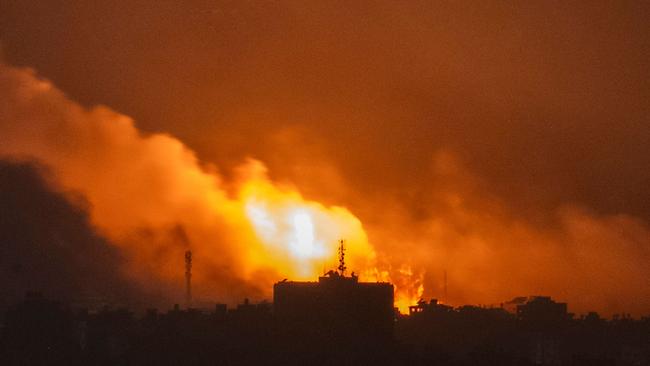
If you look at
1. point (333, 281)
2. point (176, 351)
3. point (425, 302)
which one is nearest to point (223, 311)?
point (333, 281)

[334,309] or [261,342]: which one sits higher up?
[334,309]

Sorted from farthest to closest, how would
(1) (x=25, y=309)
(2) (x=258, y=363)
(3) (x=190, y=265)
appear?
(3) (x=190, y=265) → (1) (x=25, y=309) → (2) (x=258, y=363)

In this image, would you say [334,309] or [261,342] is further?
[334,309]

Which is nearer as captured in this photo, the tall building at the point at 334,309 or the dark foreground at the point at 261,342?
the dark foreground at the point at 261,342

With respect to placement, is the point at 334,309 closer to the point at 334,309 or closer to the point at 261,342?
the point at 334,309

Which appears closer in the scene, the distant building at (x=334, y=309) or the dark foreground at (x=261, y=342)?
the dark foreground at (x=261, y=342)

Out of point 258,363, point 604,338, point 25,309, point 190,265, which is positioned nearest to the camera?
point 258,363

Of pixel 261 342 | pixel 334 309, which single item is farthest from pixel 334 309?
pixel 261 342

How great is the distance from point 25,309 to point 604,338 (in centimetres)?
4820

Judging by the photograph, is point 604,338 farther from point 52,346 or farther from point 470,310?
point 52,346

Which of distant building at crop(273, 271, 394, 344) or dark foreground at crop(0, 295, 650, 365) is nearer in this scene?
dark foreground at crop(0, 295, 650, 365)

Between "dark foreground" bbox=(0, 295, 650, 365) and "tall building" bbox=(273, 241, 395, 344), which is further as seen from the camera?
"tall building" bbox=(273, 241, 395, 344)

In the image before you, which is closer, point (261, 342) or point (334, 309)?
point (261, 342)

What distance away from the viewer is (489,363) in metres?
121
